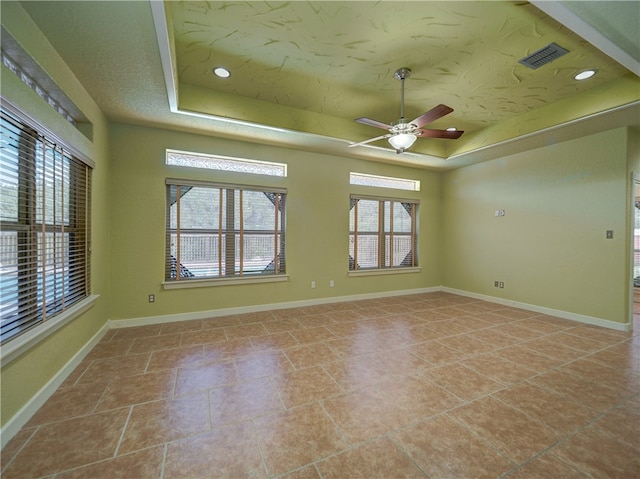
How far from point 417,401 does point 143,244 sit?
148 inches

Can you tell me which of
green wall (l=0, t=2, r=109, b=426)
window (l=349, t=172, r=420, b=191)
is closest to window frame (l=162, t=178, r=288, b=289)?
green wall (l=0, t=2, r=109, b=426)

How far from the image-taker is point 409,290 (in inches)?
229

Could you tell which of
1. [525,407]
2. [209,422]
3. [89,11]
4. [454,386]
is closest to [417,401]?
[454,386]

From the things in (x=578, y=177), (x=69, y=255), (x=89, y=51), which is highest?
(x=89, y=51)

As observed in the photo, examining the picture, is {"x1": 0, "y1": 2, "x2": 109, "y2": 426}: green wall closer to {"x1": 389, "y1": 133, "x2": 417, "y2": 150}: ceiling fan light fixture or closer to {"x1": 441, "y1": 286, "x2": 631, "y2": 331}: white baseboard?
{"x1": 389, "y1": 133, "x2": 417, "y2": 150}: ceiling fan light fixture

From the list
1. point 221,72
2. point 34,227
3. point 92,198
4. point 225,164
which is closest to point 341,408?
point 34,227

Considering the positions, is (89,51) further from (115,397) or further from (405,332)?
(405,332)

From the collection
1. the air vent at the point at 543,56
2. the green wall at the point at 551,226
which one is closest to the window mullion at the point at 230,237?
the air vent at the point at 543,56

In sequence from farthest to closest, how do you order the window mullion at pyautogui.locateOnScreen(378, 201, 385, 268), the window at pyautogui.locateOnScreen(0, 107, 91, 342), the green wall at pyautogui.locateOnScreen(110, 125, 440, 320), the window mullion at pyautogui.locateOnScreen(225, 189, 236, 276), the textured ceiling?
the window mullion at pyautogui.locateOnScreen(378, 201, 385, 268) → the window mullion at pyautogui.locateOnScreen(225, 189, 236, 276) → the green wall at pyautogui.locateOnScreen(110, 125, 440, 320) → the textured ceiling → the window at pyautogui.locateOnScreen(0, 107, 91, 342)

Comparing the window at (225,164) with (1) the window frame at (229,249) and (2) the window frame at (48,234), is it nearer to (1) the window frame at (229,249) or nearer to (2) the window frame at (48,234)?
(1) the window frame at (229,249)

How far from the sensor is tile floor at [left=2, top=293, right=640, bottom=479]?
150 cm

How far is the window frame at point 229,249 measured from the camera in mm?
3865

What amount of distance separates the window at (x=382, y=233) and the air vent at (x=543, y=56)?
3.01m

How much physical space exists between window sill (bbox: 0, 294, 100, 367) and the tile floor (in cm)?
49
